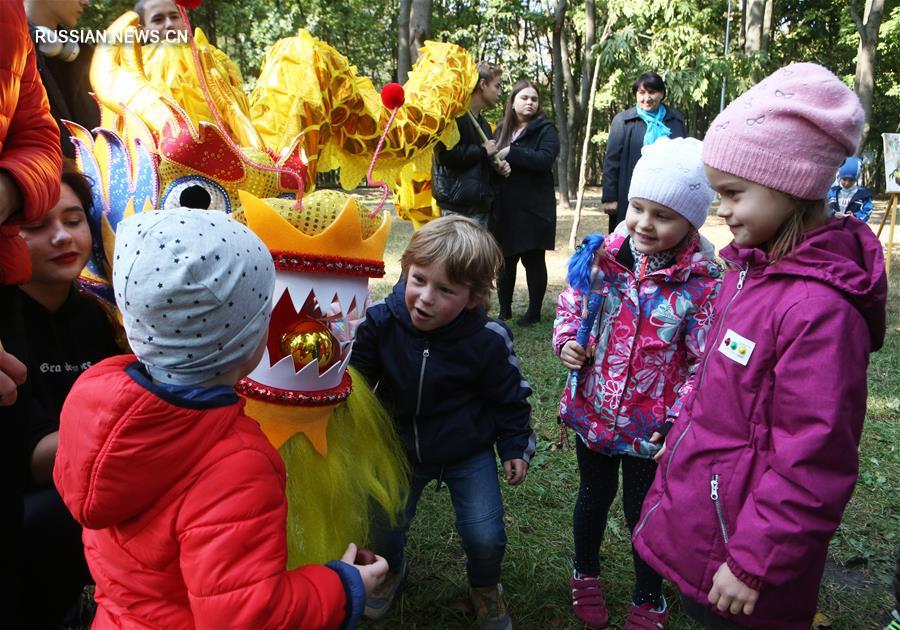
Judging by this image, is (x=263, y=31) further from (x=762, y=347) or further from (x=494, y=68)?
(x=762, y=347)

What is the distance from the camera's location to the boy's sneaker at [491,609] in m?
2.36

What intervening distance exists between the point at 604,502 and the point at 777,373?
107cm

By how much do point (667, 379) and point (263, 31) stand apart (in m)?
19.2

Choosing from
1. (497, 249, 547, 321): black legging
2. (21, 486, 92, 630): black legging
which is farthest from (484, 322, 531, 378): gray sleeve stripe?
(497, 249, 547, 321): black legging

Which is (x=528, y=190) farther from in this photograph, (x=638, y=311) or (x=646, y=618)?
(x=646, y=618)

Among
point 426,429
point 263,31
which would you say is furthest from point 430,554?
point 263,31

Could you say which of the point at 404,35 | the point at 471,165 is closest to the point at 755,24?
the point at 404,35

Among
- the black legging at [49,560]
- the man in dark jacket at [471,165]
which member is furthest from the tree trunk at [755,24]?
the black legging at [49,560]

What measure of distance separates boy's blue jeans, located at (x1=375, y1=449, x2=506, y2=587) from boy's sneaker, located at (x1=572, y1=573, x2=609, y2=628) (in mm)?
331

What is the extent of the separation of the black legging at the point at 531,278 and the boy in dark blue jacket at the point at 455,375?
3592 millimetres

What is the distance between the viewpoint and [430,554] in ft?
9.29

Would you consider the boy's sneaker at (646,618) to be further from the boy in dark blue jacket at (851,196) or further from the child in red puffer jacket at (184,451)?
the boy in dark blue jacket at (851,196)

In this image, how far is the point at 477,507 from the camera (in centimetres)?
226

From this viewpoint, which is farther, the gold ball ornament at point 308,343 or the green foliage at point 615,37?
the green foliage at point 615,37
